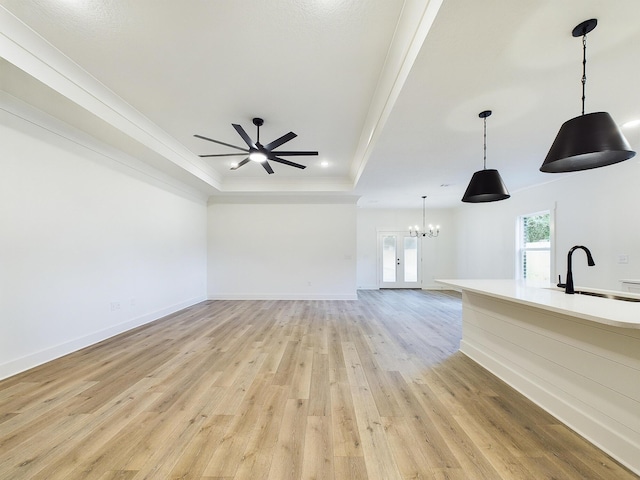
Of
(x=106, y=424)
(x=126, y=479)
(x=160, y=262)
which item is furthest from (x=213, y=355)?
(x=160, y=262)

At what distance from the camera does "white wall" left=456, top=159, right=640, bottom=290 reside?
11.9 ft

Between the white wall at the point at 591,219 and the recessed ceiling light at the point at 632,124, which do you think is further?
the white wall at the point at 591,219

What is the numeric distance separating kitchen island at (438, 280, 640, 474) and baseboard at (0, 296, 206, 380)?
4710mm

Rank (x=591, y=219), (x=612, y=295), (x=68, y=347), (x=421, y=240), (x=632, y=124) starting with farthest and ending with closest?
(x=421, y=240)
(x=591, y=219)
(x=68, y=347)
(x=632, y=124)
(x=612, y=295)

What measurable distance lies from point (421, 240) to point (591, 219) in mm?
4612

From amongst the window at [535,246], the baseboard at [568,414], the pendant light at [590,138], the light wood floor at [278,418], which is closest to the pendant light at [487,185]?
the pendant light at [590,138]

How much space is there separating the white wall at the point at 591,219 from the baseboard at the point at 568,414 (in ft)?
9.62

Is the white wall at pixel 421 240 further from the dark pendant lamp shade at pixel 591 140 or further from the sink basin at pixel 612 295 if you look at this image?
the dark pendant lamp shade at pixel 591 140

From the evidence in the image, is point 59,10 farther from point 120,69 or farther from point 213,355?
point 213,355

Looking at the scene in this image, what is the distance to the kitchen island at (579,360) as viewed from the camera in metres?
1.50

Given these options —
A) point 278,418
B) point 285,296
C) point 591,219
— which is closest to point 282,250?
point 285,296

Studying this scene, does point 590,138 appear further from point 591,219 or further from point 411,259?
point 411,259

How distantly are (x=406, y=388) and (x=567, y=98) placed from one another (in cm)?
313

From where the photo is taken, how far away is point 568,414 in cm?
184
